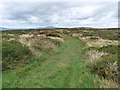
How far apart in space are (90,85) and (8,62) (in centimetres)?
619

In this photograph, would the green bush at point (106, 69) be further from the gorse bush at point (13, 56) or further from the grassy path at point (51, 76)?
the gorse bush at point (13, 56)

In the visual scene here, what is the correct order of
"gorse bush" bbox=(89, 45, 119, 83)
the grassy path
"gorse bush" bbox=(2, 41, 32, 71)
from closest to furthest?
the grassy path → "gorse bush" bbox=(89, 45, 119, 83) → "gorse bush" bbox=(2, 41, 32, 71)

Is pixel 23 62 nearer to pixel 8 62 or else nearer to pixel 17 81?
pixel 8 62

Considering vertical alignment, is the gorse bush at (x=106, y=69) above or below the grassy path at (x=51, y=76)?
above

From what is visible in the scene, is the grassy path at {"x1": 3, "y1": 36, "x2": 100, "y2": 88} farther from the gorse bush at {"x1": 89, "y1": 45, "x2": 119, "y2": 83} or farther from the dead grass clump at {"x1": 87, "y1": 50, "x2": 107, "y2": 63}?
the dead grass clump at {"x1": 87, "y1": 50, "x2": 107, "y2": 63}

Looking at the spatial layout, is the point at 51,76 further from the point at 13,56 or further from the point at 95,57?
the point at 13,56

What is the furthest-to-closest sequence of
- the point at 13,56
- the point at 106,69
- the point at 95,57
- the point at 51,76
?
the point at 13,56, the point at 95,57, the point at 51,76, the point at 106,69

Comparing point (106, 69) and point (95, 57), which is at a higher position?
point (95, 57)

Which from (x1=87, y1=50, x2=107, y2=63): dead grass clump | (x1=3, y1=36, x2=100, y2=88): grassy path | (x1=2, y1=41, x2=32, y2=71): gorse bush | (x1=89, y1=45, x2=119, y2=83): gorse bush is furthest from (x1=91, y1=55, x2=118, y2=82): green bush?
(x1=2, y1=41, x2=32, y2=71): gorse bush

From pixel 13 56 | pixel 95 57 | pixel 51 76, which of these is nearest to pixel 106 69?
pixel 51 76

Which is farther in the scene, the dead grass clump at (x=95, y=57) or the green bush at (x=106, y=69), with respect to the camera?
the dead grass clump at (x=95, y=57)

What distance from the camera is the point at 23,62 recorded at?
15.4m

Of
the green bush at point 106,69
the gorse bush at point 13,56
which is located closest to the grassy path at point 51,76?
the green bush at point 106,69

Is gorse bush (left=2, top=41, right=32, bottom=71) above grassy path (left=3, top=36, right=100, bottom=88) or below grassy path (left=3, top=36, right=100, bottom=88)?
above
